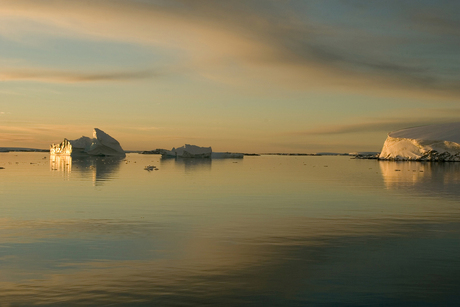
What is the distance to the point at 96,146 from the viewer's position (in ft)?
292

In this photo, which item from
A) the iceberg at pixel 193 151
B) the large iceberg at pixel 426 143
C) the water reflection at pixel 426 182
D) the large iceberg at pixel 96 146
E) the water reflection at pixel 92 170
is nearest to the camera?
the water reflection at pixel 426 182

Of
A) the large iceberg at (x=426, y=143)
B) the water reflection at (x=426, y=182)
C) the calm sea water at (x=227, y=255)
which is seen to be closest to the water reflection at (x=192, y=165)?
the water reflection at (x=426, y=182)

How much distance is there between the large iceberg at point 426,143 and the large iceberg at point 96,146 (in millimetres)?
65967

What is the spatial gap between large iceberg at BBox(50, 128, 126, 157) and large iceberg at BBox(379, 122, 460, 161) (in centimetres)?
6597

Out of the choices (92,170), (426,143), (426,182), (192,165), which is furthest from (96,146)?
(426,143)

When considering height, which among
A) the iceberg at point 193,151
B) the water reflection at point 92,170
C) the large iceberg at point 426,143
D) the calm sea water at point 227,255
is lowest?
the calm sea water at point 227,255

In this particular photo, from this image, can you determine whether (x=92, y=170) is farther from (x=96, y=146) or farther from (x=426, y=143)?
(x=426, y=143)

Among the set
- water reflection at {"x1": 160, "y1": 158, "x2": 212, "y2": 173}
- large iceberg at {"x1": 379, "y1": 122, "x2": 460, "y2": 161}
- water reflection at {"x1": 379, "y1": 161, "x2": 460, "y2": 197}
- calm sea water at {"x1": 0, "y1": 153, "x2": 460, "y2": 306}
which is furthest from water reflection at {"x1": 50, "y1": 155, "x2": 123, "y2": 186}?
large iceberg at {"x1": 379, "y1": 122, "x2": 460, "y2": 161}

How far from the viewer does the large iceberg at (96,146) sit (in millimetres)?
88375

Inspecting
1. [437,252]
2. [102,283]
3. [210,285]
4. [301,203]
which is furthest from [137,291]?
[301,203]

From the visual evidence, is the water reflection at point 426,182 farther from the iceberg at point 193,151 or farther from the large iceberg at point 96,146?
the large iceberg at point 96,146

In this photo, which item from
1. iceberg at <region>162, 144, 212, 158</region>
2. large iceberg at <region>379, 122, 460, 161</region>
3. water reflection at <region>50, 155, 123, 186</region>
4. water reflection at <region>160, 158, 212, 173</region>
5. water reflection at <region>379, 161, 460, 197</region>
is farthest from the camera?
large iceberg at <region>379, 122, 460, 161</region>

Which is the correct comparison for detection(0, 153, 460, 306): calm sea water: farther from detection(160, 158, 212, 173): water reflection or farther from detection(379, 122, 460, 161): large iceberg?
detection(379, 122, 460, 161): large iceberg

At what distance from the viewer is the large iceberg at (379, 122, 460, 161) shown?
93.4m
